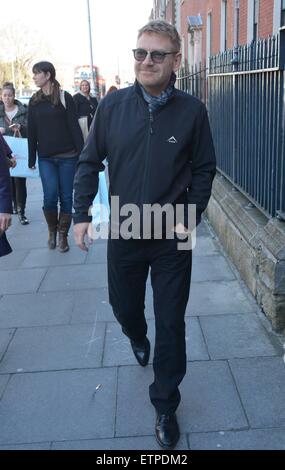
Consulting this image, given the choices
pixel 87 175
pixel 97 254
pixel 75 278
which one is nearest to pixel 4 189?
pixel 87 175

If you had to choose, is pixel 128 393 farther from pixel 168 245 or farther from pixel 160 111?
pixel 160 111

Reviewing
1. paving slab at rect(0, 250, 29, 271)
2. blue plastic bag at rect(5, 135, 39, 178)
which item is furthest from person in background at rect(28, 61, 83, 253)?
blue plastic bag at rect(5, 135, 39, 178)

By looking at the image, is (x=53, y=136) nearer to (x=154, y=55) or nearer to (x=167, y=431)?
(x=154, y=55)

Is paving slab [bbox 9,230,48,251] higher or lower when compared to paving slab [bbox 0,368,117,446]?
lower

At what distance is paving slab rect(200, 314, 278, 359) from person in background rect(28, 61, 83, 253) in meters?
2.75

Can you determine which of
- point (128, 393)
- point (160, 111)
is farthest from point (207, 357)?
point (160, 111)

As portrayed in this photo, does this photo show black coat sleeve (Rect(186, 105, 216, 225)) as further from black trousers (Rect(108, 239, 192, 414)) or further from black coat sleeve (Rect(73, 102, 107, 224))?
black coat sleeve (Rect(73, 102, 107, 224))

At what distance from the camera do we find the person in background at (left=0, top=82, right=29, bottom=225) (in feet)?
26.3

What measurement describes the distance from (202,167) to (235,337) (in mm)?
1571

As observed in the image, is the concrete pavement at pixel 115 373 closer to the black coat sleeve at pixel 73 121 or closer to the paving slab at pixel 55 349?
the paving slab at pixel 55 349

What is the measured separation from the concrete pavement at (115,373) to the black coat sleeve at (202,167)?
112 centimetres

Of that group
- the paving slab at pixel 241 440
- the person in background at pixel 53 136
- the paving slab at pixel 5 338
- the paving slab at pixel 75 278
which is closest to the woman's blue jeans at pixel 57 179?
the person in background at pixel 53 136

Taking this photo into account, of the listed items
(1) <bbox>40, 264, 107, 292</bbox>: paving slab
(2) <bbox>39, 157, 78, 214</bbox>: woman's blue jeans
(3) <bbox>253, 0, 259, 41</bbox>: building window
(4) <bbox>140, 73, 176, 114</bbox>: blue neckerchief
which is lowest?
(1) <bbox>40, 264, 107, 292</bbox>: paving slab

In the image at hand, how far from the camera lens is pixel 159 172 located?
2.82 m
